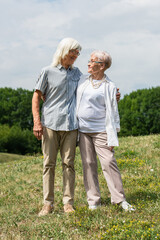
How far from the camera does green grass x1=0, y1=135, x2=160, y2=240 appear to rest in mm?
4516

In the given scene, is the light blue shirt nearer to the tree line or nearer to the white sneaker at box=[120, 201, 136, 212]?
the white sneaker at box=[120, 201, 136, 212]

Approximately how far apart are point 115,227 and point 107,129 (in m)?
1.59

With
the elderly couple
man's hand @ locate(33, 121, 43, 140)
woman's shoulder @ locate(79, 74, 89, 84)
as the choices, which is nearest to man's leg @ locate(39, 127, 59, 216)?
the elderly couple

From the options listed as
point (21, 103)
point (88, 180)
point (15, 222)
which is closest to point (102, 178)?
point (88, 180)

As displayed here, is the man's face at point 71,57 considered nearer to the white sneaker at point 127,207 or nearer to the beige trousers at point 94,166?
the beige trousers at point 94,166

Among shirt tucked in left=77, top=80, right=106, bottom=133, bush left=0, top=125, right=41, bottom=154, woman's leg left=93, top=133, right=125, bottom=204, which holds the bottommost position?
bush left=0, top=125, right=41, bottom=154

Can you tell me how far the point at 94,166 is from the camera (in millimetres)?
5461

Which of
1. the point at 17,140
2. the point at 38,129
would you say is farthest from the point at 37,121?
the point at 17,140

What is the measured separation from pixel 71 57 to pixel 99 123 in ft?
4.01

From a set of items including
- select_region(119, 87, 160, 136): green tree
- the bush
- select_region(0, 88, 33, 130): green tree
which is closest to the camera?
select_region(119, 87, 160, 136): green tree

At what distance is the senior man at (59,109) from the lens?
5199 millimetres

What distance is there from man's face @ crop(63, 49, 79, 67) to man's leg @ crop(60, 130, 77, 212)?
118cm

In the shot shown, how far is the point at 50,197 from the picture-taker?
5.50 metres

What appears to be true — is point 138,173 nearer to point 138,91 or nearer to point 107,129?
point 107,129
